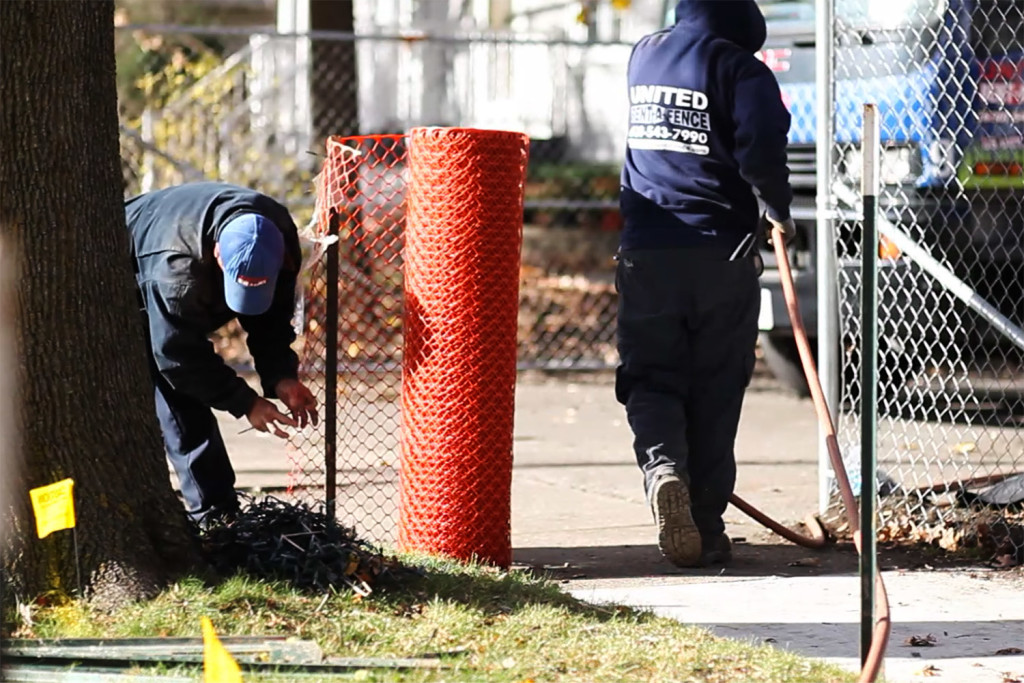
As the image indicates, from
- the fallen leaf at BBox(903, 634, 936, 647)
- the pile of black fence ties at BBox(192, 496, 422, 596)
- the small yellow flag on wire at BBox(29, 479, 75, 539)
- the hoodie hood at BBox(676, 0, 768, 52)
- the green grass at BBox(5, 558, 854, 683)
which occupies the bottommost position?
the fallen leaf at BBox(903, 634, 936, 647)

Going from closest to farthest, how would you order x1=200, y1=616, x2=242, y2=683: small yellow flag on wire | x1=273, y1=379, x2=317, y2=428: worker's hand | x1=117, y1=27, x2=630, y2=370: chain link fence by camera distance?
1. x1=200, y1=616, x2=242, y2=683: small yellow flag on wire
2. x1=273, y1=379, x2=317, y2=428: worker's hand
3. x1=117, y1=27, x2=630, y2=370: chain link fence

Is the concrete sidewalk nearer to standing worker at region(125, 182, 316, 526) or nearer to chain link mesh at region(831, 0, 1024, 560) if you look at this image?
chain link mesh at region(831, 0, 1024, 560)

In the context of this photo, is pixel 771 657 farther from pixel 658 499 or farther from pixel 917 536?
pixel 917 536

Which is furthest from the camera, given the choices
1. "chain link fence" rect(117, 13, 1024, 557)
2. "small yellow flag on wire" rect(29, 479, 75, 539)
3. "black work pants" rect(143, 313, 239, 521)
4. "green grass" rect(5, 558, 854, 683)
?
"chain link fence" rect(117, 13, 1024, 557)

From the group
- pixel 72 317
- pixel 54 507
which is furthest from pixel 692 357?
pixel 54 507

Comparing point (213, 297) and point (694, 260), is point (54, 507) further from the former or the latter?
point (694, 260)

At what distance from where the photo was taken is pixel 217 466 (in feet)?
18.4

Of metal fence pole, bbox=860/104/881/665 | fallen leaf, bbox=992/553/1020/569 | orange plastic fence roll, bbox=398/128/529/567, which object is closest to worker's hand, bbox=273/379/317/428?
orange plastic fence roll, bbox=398/128/529/567

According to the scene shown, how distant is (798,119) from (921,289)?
4.27 ft

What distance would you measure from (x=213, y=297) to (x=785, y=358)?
522 centimetres

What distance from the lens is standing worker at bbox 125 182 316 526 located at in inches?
196

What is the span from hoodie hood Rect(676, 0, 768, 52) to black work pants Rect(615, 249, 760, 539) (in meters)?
0.80

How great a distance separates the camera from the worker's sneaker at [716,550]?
5.78 metres

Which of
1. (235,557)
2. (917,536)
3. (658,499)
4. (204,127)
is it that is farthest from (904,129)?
(204,127)
